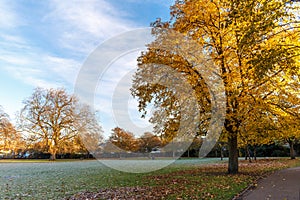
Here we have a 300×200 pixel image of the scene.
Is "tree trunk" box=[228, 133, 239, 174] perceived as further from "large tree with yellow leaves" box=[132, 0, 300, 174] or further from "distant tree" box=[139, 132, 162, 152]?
"distant tree" box=[139, 132, 162, 152]


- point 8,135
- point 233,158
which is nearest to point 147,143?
point 8,135

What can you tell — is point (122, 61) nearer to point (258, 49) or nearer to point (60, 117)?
point (258, 49)

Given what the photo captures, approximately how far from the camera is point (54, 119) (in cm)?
4459

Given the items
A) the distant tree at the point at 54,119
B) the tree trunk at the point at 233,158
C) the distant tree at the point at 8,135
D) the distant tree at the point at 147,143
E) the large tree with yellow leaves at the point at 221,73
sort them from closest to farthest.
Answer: the large tree with yellow leaves at the point at 221,73 < the tree trunk at the point at 233,158 < the distant tree at the point at 8,135 < the distant tree at the point at 54,119 < the distant tree at the point at 147,143

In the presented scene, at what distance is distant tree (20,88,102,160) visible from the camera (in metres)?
43.6

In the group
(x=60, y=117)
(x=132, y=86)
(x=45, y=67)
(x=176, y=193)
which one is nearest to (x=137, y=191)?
(x=176, y=193)

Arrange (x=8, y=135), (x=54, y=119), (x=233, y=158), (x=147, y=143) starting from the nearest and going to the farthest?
(x=233, y=158), (x=8, y=135), (x=54, y=119), (x=147, y=143)

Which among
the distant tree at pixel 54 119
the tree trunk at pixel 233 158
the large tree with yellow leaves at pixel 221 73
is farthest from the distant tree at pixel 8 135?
the tree trunk at pixel 233 158

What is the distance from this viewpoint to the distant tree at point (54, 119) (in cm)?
4356

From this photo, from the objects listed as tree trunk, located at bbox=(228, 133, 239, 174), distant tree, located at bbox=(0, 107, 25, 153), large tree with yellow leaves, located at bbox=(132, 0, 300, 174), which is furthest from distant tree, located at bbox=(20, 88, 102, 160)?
tree trunk, located at bbox=(228, 133, 239, 174)

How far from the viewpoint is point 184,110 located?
43.4 ft

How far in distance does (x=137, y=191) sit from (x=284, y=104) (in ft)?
29.2

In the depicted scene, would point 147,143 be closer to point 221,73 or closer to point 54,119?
point 54,119

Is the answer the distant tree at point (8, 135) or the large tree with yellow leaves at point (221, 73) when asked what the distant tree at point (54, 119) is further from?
the large tree with yellow leaves at point (221, 73)
